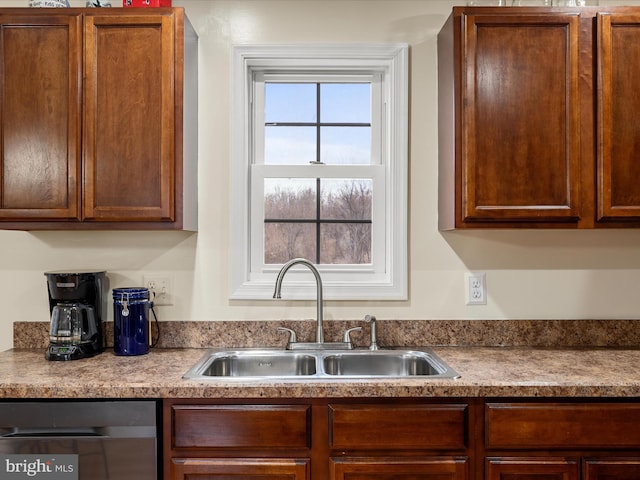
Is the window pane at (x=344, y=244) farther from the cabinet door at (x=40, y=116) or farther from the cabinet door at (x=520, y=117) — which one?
the cabinet door at (x=40, y=116)

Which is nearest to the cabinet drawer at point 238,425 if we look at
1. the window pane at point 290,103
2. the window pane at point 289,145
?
the window pane at point 289,145

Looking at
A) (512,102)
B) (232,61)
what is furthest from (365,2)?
(512,102)

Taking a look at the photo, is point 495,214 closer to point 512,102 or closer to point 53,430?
point 512,102

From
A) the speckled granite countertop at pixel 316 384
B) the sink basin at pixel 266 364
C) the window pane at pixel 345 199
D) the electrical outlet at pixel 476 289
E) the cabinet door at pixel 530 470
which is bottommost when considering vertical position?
the cabinet door at pixel 530 470

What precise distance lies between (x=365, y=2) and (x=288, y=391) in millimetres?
1588

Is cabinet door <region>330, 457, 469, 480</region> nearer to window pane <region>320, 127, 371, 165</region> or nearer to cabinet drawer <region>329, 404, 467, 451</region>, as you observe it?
cabinet drawer <region>329, 404, 467, 451</region>

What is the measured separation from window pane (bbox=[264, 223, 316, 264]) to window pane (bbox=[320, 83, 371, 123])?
0.49 metres

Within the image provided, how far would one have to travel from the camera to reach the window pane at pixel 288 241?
223 centimetres

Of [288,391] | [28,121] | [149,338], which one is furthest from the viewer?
[149,338]

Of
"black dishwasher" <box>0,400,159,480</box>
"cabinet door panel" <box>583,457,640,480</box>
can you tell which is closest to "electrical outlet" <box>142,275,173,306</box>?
"black dishwasher" <box>0,400,159,480</box>

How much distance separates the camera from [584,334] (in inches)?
83.4

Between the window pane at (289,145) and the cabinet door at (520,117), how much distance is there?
708 mm
